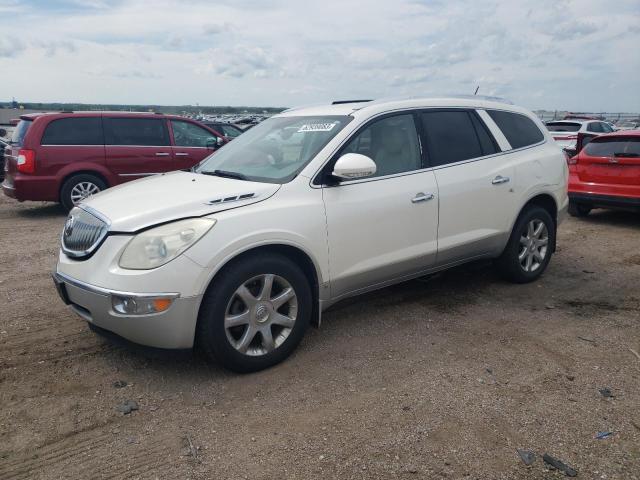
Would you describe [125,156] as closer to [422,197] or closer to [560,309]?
[422,197]

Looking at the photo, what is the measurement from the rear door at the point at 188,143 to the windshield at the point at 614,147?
6.42m

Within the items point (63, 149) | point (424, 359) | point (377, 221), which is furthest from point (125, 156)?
point (424, 359)

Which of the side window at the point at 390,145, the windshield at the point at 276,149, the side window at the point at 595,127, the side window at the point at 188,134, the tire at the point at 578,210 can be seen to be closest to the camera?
the windshield at the point at 276,149

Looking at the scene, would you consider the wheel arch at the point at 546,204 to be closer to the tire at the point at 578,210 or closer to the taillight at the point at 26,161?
the tire at the point at 578,210

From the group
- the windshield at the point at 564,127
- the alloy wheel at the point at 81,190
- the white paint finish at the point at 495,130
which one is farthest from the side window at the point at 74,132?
the windshield at the point at 564,127

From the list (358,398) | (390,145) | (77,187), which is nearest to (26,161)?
(77,187)

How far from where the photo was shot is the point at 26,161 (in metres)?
8.61

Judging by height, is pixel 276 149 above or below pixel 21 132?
below

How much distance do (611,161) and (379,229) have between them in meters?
5.89

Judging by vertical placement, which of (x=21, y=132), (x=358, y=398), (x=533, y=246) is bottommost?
(x=358, y=398)

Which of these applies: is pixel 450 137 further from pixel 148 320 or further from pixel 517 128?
pixel 148 320

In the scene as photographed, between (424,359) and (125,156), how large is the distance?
7209 mm

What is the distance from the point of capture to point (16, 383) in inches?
136

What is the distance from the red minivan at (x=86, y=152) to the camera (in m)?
8.67
